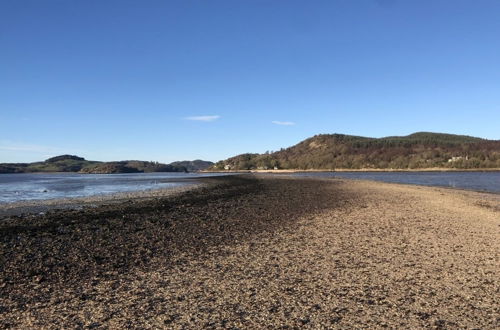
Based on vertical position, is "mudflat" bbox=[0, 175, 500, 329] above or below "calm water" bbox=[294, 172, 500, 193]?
below

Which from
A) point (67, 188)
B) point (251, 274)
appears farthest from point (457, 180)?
point (251, 274)

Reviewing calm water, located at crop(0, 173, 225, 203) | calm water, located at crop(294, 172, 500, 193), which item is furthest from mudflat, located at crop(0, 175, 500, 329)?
calm water, located at crop(294, 172, 500, 193)

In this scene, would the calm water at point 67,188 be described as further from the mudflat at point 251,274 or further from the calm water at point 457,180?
the calm water at point 457,180

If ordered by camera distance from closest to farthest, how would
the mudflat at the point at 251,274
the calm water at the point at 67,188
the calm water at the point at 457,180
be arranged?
1. the mudflat at the point at 251,274
2. the calm water at the point at 67,188
3. the calm water at the point at 457,180

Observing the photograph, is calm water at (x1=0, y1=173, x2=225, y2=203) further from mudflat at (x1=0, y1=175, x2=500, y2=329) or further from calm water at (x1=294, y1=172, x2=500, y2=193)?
calm water at (x1=294, y1=172, x2=500, y2=193)

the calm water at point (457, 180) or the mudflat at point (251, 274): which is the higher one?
the calm water at point (457, 180)

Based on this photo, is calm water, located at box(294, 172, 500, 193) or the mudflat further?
calm water, located at box(294, 172, 500, 193)

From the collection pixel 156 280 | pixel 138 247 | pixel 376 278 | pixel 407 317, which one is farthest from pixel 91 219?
pixel 407 317

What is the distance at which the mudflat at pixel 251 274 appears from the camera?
7555mm

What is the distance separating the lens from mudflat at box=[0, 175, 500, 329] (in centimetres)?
755

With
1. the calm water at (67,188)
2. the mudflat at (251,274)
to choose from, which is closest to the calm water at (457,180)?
the mudflat at (251,274)

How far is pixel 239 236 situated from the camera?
16.8 metres

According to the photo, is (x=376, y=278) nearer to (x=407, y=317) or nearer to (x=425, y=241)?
(x=407, y=317)

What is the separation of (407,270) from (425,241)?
506cm
